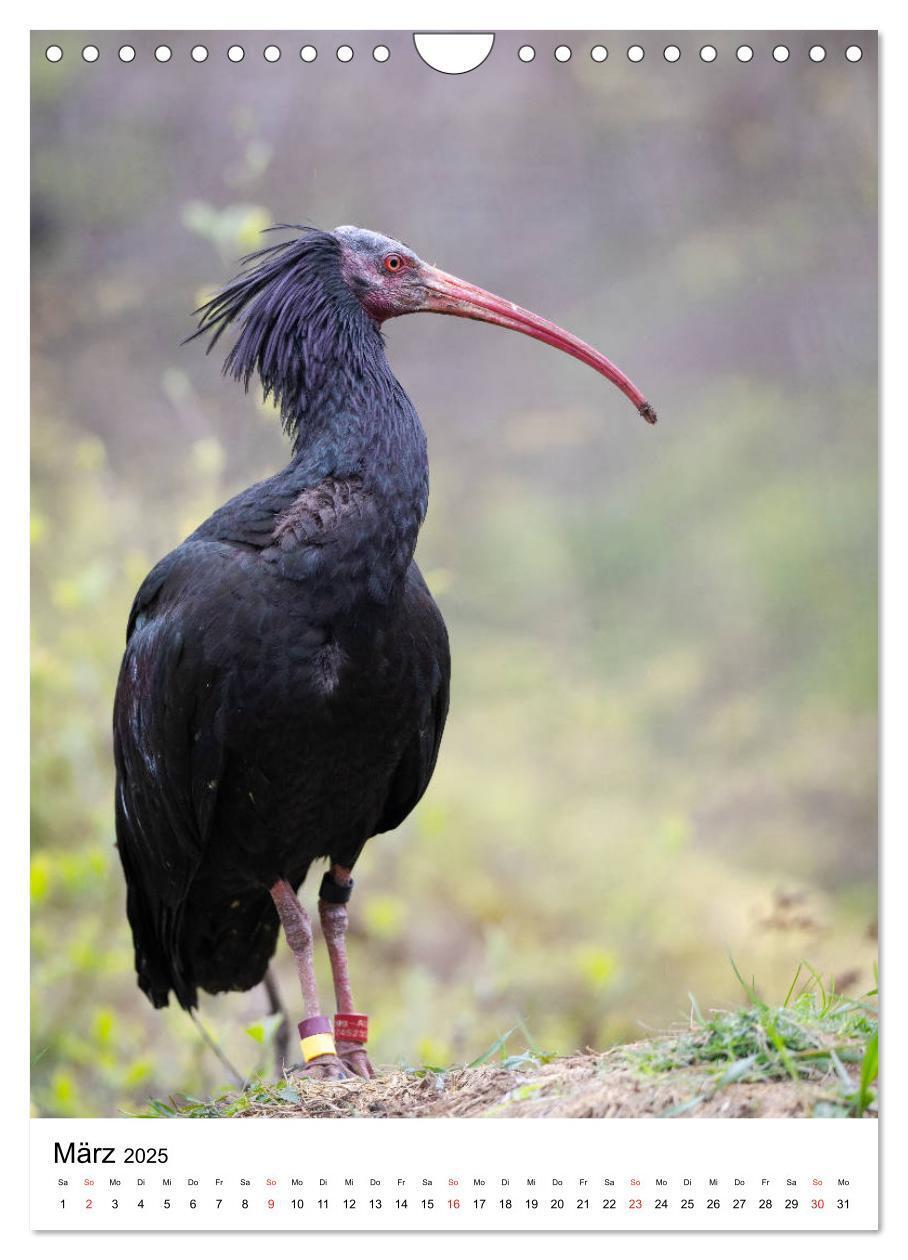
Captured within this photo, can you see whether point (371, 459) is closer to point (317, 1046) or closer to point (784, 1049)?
point (317, 1046)

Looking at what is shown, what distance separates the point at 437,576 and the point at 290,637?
7.62ft

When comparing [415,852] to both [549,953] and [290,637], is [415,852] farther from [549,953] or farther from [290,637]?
[290,637]

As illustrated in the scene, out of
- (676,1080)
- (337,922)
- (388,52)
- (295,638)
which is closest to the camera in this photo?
(676,1080)

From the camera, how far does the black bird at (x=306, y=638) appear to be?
4434 millimetres

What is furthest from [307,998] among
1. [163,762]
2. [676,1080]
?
[676,1080]

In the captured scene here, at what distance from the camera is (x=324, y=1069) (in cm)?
483

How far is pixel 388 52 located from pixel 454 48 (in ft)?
0.65

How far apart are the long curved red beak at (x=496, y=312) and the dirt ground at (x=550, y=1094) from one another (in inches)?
81.6

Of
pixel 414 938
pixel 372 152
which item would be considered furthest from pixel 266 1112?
pixel 414 938

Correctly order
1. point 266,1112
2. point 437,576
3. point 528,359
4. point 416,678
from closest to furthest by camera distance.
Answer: point 266,1112
point 416,678
point 437,576
point 528,359

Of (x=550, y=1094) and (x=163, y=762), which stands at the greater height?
(x=163, y=762)

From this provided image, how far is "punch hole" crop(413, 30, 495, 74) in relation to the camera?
4105mm

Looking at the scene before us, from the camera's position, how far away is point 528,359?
8461 millimetres
